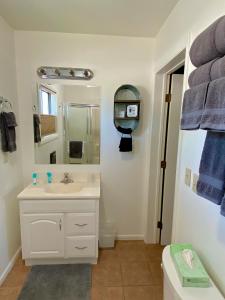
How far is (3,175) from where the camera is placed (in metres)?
1.93

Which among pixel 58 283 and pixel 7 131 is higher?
pixel 7 131

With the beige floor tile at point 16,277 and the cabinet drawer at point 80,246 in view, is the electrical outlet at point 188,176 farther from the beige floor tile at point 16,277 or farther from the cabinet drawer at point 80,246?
the beige floor tile at point 16,277

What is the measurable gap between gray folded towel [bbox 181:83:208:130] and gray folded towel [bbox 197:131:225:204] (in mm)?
104

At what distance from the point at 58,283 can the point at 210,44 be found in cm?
224

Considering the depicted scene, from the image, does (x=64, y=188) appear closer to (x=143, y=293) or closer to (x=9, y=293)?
(x=9, y=293)

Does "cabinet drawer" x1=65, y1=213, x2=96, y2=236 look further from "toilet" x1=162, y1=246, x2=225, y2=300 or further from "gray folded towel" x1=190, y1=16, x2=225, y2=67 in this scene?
"gray folded towel" x1=190, y1=16, x2=225, y2=67

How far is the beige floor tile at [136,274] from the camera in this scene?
1.94 metres

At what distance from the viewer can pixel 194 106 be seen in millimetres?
961

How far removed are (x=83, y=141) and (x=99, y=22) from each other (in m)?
1.25

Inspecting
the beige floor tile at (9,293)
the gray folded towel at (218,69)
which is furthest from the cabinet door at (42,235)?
the gray folded towel at (218,69)

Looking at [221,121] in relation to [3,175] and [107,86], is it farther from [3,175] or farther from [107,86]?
[3,175]

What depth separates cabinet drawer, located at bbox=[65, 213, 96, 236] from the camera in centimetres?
201

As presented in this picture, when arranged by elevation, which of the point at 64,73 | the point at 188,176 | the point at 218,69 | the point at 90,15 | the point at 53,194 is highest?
the point at 90,15

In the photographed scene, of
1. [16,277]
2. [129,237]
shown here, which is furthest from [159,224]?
[16,277]
